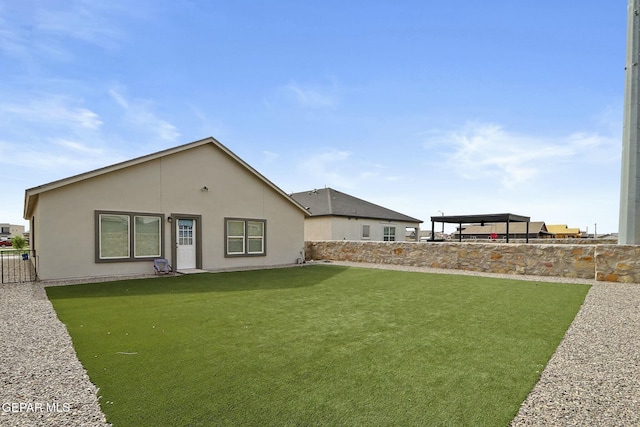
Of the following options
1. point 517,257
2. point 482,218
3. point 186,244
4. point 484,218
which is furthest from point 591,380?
point 482,218

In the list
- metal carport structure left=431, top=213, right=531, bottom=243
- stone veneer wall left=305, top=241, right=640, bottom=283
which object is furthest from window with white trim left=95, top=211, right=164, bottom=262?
metal carport structure left=431, top=213, right=531, bottom=243

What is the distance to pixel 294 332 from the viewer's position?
510 cm

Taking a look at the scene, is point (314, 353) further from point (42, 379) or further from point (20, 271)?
point (20, 271)

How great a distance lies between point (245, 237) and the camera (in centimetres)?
1524

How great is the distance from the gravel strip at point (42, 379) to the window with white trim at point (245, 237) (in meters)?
8.70

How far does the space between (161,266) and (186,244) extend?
1344mm

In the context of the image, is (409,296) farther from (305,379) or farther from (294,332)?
(305,379)

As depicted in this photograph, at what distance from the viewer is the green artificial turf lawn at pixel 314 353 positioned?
2838 millimetres

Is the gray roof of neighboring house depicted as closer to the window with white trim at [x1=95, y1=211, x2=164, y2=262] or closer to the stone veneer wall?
the stone veneer wall

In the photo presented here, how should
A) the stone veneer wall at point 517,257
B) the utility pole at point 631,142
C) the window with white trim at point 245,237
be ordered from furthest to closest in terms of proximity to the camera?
the window with white trim at point 245,237
the utility pole at point 631,142
the stone veneer wall at point 517,257

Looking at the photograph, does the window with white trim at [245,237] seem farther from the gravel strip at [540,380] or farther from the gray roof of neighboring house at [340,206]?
the gravel strip at [540,380]

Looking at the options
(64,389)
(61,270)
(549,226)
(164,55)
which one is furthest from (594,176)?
(549,226)

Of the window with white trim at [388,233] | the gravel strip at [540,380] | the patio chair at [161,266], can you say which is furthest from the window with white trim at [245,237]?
the window with white trim at [388,233]

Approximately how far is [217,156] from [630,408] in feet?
45.8
